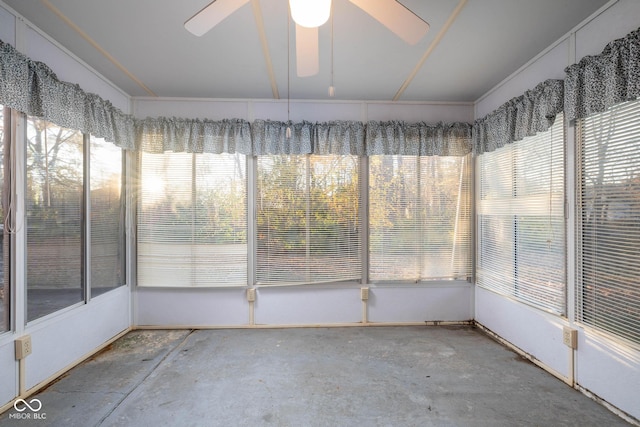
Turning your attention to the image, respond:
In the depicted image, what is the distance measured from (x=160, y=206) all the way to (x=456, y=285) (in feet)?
11.4

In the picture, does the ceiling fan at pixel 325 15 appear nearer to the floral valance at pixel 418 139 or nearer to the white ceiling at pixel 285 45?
the white ceiling at pixel 285 45

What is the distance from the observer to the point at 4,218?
6.11ft

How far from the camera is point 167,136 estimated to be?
312 centimetres

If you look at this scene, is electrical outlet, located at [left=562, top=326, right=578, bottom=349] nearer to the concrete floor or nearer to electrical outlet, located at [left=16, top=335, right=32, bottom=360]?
the concrete floor

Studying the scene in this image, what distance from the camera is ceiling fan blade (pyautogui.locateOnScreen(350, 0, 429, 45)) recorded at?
1205mm

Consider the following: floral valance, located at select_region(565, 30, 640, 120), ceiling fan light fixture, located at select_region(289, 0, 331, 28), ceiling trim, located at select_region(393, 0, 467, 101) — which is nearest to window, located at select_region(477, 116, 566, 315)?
floral valance, located at select_region(565, 30, 640, 120)

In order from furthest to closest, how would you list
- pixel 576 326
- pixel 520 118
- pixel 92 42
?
pixel 520 118 → pixel 92 42 → pixel 576 326

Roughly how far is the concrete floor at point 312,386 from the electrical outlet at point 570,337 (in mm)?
317

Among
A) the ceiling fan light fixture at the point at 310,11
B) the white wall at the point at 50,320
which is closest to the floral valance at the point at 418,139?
the ceiling fan light fixture at the point at 310,11

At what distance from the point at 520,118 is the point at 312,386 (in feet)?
9.28

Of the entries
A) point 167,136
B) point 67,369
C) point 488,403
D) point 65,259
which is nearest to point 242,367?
point 67,369

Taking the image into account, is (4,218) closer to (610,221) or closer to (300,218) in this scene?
(300,218)

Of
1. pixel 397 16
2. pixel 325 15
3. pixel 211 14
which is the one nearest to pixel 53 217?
pixel 211 14

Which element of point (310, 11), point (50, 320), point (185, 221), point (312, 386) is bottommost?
point (312, 386)
